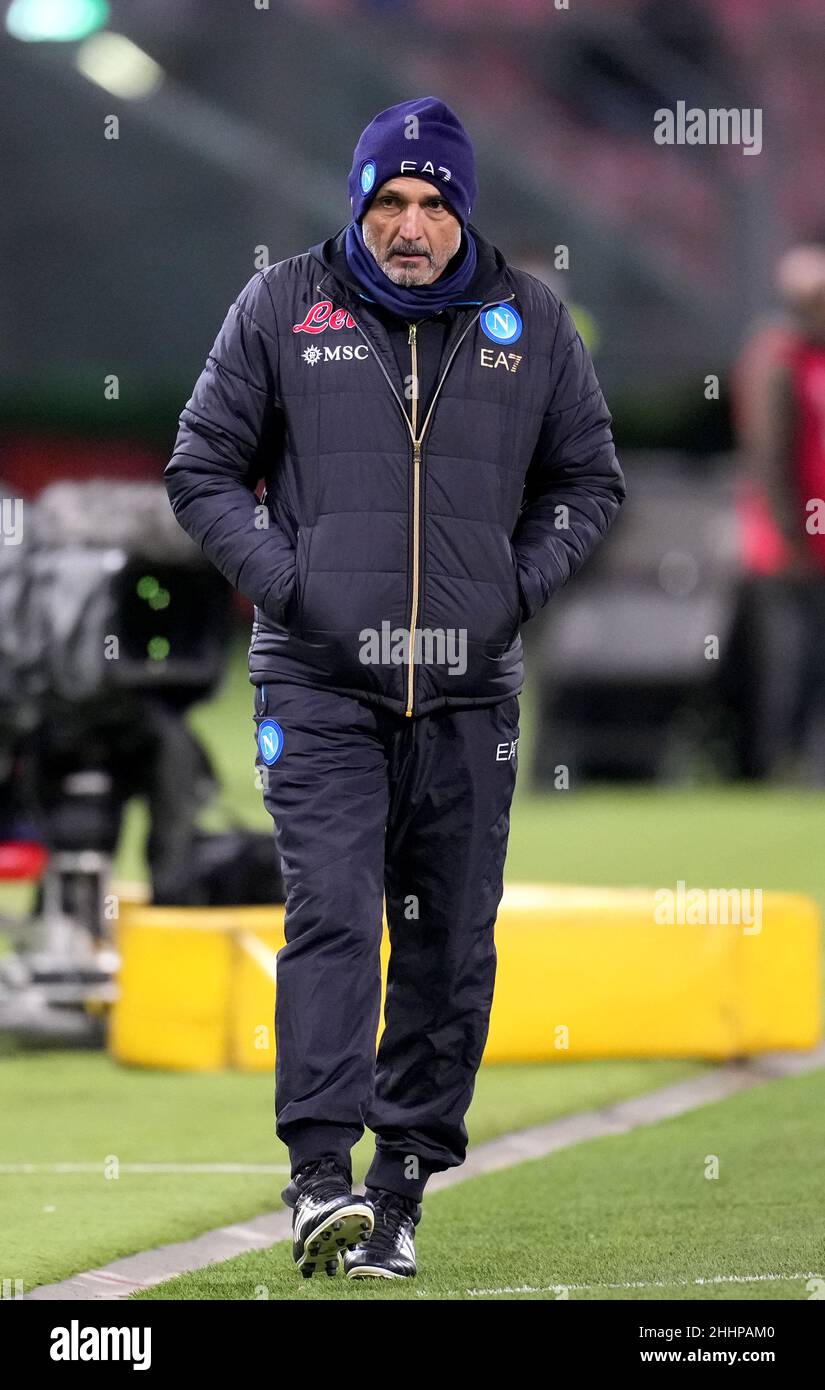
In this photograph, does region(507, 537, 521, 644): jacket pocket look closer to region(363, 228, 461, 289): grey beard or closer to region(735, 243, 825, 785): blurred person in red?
region(363, 228, 461, 289): grey beard

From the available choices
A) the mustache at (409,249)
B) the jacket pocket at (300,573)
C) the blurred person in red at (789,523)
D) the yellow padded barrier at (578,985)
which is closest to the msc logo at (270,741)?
the jacket pocket at (300,573)

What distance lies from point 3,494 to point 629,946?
106 inches

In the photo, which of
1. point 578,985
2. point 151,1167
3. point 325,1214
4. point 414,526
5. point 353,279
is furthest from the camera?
point 578,985

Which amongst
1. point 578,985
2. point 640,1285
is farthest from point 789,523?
point 640,1285

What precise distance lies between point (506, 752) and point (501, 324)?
82 cm

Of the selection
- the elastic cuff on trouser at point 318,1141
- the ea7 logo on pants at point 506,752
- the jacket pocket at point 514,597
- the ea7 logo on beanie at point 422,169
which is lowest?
the elastic cuff on trouser at point 318,1141

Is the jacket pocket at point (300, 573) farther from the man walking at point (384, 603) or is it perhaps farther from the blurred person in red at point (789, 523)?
the blurred person in red at point (789, 523)

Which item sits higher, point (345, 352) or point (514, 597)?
point (345, 352)

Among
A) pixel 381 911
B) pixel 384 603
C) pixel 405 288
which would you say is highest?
pixel 405 288

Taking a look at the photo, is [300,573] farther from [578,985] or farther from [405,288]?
[578,985]

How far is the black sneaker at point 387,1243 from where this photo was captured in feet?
16.5

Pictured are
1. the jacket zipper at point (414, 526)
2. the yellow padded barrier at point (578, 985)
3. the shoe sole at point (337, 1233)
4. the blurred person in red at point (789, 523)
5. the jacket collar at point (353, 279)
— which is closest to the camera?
the shoe sole at point (337, 1233)

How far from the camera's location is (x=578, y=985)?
757 cm
